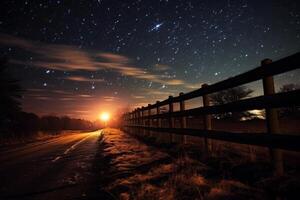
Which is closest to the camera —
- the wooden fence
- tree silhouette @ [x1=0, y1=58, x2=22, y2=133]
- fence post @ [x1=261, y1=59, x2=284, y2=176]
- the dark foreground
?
the wooden fence

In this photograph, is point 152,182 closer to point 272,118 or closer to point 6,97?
point 272,118

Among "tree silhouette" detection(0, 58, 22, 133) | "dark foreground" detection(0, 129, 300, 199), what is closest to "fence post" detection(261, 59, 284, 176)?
"dark foreground" detection(0, 129, 300, 199)

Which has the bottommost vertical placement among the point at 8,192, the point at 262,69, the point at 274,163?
the point at 8,192

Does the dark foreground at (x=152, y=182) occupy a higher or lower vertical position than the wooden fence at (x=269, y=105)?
lower

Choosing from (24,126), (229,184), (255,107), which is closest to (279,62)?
(255,107)

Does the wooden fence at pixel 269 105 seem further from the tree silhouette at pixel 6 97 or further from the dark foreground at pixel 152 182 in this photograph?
the tree silhouette at pixel 6 97

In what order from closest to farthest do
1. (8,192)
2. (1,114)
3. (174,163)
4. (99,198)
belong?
(99,198) < (8,192) < (174,163) < (1,114)

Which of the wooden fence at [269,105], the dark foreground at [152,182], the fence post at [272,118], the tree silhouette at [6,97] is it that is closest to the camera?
the wooden fence at [269,105]

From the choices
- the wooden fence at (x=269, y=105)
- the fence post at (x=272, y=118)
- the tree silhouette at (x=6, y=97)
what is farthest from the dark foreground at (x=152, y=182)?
the tree silhouette at (x=6, y=97)

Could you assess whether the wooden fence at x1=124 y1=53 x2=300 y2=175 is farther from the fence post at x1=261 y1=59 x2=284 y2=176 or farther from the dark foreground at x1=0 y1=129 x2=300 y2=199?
the dark foreground at x1=0 y1=129 x2=300 y2=199

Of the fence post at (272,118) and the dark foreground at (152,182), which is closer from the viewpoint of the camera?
the dark foreground at (152,182)

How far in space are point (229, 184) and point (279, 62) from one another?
173 cm

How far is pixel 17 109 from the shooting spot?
31.6 metres

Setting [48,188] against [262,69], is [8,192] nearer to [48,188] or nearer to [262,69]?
[48,188]
